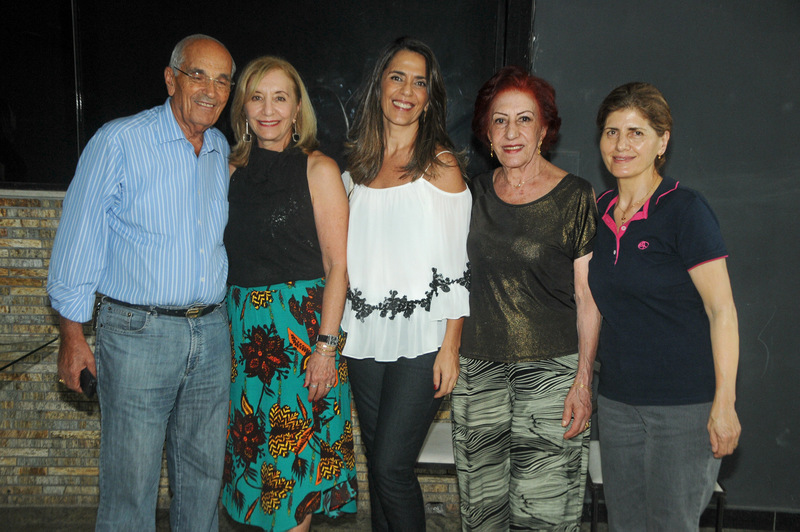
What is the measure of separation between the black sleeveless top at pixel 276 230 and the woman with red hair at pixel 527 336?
62cm

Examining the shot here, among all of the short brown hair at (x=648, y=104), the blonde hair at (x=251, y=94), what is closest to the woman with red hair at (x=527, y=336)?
the short brown hair at (x=648, y=104)

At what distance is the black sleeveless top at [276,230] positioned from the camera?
2.26 meters

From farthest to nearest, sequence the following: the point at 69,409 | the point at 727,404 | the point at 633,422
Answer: the point at 69,409 < the point at 633,422 < the point at 727,404

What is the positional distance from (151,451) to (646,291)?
180 centimetres

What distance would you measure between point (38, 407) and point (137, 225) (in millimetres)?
1939

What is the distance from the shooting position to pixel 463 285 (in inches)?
86.7

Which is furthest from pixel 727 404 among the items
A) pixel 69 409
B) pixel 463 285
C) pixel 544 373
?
pixel 69 409

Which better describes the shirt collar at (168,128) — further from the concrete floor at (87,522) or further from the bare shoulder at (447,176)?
the concrete floor at (87,522)

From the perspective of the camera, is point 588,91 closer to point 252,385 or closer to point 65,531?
point 252,385

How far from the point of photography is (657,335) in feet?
6.58

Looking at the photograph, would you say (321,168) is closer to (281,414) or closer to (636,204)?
(281,414)

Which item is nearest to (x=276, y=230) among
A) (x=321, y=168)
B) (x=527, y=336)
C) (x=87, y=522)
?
(x=321, y=168)

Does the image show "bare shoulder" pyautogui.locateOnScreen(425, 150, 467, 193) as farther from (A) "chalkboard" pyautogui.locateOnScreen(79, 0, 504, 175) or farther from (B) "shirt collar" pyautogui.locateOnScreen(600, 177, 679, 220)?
(A) "chalkboard" pyautogui.locateOnScreen(79, 0, 504, 175)

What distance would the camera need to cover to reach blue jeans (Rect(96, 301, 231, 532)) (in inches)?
82.6
